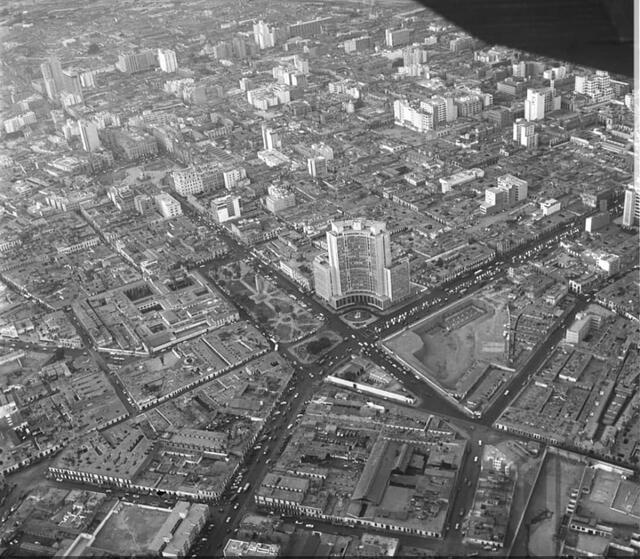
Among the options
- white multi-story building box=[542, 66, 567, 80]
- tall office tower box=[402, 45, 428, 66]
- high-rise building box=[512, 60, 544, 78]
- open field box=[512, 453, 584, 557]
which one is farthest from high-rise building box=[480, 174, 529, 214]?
tall office tower box=[402, 45, 428, 66]

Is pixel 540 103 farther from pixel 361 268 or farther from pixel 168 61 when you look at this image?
pixel 168 61

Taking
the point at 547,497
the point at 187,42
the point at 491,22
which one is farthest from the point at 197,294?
the point at 187,42

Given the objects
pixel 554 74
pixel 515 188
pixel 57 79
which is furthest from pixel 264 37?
pixel 515 188

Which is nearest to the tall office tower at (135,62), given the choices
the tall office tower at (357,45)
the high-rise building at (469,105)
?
the tall office tower at (357,45)

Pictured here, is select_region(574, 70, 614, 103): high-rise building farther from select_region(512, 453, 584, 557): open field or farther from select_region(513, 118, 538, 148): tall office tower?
select_region(512, 453, 584, 557): open field

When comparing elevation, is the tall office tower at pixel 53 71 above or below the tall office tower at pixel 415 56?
above

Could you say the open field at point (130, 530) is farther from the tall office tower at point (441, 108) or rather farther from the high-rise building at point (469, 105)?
the high-rise building at point (469, 105)
